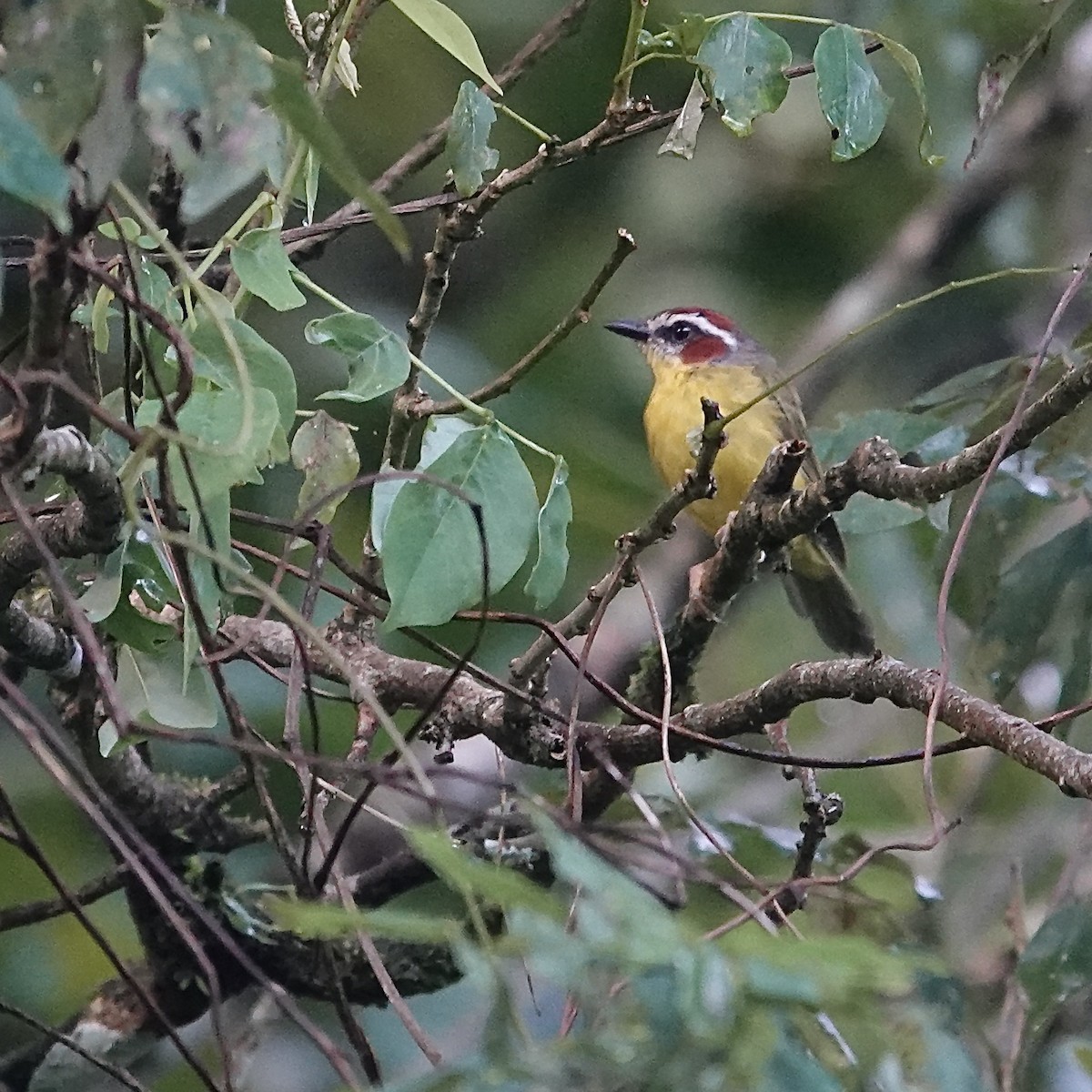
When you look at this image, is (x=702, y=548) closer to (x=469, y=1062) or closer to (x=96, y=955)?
(x=96, y=955)

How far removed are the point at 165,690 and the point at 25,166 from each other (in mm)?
548

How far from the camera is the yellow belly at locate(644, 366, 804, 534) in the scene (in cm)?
221

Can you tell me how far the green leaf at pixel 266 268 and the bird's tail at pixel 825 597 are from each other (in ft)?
4.04

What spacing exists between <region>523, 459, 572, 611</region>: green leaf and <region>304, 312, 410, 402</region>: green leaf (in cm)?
14

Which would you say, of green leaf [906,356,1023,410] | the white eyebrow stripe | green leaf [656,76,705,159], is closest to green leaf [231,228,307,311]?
green leaf [656,76,705,159]

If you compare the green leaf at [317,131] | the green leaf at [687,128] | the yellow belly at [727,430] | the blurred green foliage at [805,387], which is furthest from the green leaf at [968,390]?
the green leaf at [317,131]

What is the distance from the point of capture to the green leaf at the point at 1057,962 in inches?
48.8

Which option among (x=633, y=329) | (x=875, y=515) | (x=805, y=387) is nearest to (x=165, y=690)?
(x=875, y=515)

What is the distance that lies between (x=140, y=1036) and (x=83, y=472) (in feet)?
2.57

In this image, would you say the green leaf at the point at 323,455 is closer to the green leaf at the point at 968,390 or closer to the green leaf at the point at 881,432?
the green leaf at the point at 881,432

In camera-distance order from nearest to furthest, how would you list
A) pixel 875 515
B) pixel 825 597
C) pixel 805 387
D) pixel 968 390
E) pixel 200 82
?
pixel 200 82
pixel 875 515
pixel 968 390
pixel 825 597
pixel 805 387

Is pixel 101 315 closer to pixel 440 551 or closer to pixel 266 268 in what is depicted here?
pixel 266 268

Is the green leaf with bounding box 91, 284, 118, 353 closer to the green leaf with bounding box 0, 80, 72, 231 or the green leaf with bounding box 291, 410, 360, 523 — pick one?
the green leaf with bounding box 291, 410, 360, 523

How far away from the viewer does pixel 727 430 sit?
215cm
